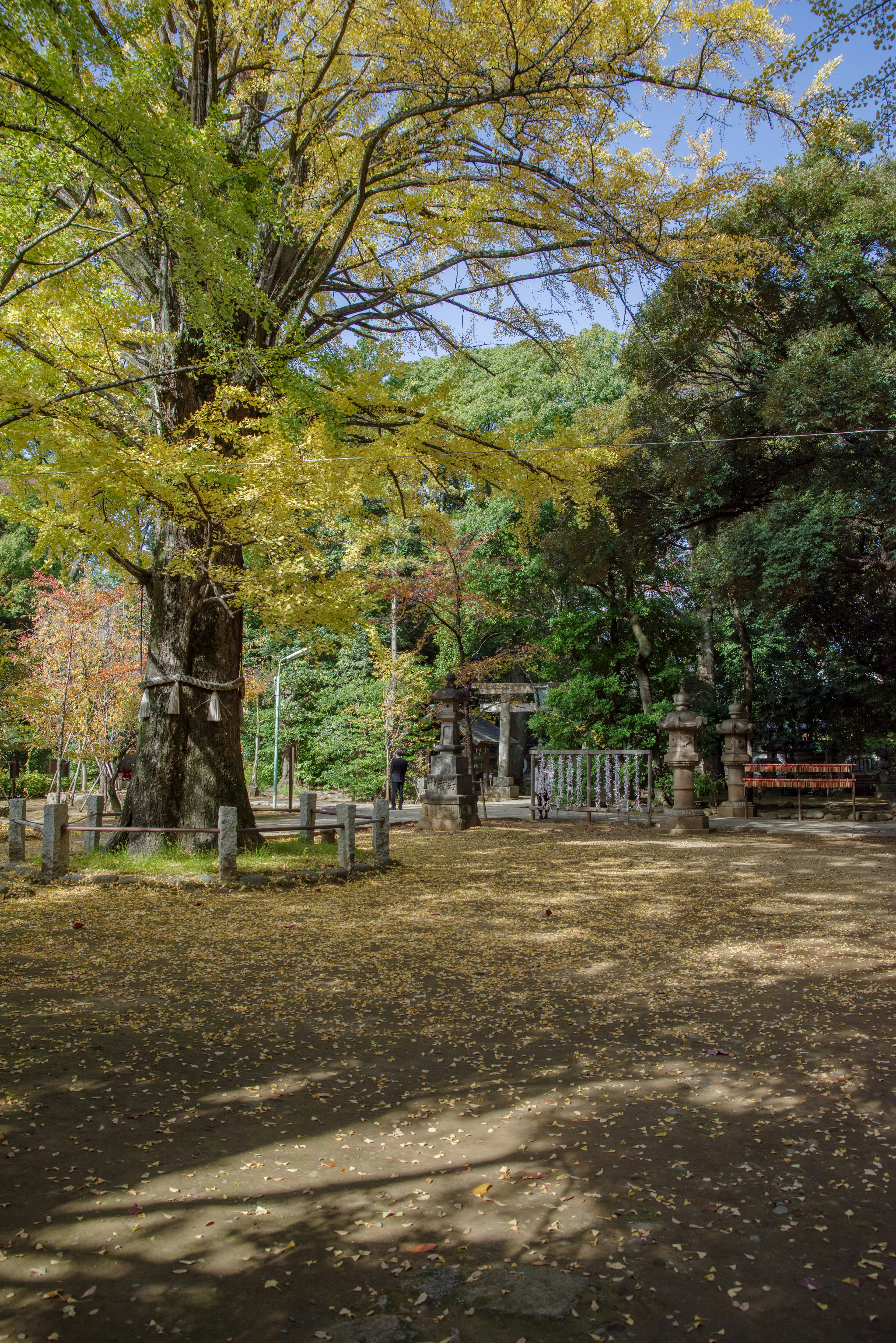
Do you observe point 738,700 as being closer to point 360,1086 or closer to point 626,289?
point 626,289

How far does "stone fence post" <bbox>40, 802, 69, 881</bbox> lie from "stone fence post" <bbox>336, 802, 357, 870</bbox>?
106 inches

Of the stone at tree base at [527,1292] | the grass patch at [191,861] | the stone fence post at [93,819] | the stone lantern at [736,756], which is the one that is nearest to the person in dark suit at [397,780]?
the stone lantern at [736,756]

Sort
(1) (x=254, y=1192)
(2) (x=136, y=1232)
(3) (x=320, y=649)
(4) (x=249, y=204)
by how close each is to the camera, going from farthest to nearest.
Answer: (3) (x=320, y=649) → (4) (x=249, y=204) → (1) (x=254, y=1192) → (2) (x=136, y=1232)

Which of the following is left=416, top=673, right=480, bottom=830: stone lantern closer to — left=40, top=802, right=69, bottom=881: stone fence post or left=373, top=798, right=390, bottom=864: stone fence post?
left=373, top=798, right=390, bottom=864: stone fence post

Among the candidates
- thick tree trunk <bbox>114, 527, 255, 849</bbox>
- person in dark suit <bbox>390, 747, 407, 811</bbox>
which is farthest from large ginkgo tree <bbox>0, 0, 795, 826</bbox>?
person in dark suit <bbox>390, 747, 407, 811</bbox>

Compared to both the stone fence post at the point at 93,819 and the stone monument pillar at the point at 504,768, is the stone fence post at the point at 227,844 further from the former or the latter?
the stone monument pillar at the point at 504,768

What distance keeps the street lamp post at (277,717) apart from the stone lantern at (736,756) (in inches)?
382

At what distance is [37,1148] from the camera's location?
2.98 m

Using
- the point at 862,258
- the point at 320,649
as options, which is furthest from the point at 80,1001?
the point at 862,258

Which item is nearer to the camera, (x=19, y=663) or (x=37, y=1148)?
(x=37, y=1148)

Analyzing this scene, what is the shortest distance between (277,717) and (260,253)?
15.2m

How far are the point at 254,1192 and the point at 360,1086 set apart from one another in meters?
0.92

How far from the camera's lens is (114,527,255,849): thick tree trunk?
9.61 metres

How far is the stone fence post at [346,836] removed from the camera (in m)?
9.25
